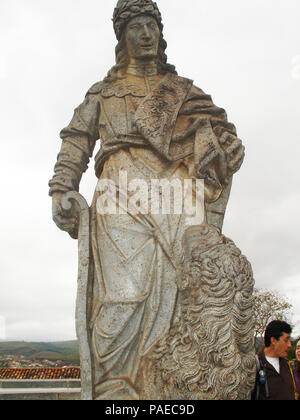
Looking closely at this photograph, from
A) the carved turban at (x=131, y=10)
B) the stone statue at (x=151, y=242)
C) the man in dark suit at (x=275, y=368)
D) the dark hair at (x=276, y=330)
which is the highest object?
the carved turban at (x=131, y=10)

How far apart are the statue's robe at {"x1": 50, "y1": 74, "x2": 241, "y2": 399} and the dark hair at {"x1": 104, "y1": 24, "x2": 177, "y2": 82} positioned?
130 millimetres

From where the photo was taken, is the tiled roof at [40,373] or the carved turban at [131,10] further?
the tiled roof at [40,373]

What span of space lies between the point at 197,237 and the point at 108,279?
970mm

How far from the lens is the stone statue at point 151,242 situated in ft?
13.5

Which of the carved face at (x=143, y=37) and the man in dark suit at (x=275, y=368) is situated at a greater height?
the carved face at (x=143, y=37)

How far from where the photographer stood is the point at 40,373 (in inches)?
755

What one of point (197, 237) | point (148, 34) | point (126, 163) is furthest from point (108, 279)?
point (148, 34)

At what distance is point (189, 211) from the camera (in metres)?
4.71

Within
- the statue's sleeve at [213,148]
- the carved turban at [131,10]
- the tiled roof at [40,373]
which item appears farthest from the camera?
the tiled roof at [40,373]

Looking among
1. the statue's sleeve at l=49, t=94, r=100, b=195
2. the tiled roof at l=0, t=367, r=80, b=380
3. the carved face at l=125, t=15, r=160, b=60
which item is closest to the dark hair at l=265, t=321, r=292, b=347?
the statue's sleeve at l=49, t=94, r=100, b=195

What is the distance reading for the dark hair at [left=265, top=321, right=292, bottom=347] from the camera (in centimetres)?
462

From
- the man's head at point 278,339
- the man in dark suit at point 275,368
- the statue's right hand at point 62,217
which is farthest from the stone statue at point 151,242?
the man's head at point 278,339

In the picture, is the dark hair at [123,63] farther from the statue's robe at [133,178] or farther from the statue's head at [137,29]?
the statue's robe at [133,178]
